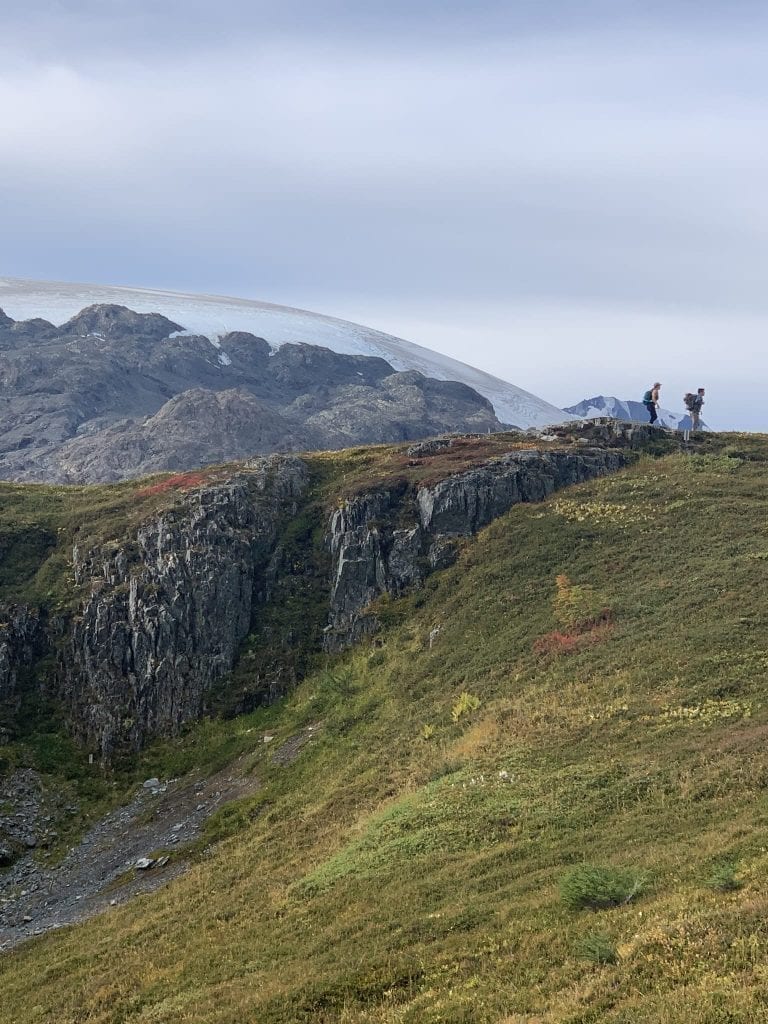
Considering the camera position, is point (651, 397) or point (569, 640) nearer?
point (569, 640)

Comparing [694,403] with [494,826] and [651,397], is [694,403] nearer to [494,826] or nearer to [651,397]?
[651,397]

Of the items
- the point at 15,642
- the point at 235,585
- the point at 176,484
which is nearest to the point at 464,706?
the point at 235,585

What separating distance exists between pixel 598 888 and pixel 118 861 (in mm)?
24068

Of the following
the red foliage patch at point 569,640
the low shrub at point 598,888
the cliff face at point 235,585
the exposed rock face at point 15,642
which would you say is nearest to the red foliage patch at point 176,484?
the cliff face at point 235,585

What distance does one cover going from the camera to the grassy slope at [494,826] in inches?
595

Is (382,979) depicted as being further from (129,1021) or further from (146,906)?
(146,906)

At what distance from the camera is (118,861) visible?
33031mm

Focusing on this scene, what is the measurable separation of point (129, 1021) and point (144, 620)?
30645 millimetres

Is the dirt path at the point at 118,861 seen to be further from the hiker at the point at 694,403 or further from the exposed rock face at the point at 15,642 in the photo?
the hiker at the point at 694,403

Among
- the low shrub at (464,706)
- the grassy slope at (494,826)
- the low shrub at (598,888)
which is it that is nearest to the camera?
the grassy slope at (494,826)

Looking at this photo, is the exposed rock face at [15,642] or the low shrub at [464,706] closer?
the low shrub at [464,706]

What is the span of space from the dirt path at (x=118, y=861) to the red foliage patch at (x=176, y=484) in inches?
1041

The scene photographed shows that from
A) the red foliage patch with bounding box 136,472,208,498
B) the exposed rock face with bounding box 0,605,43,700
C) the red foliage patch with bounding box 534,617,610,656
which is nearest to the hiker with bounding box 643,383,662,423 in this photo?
the red foliage patch with bounding box 534,617,610,656

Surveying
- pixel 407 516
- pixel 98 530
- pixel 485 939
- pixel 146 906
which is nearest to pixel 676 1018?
pixel 485 939
